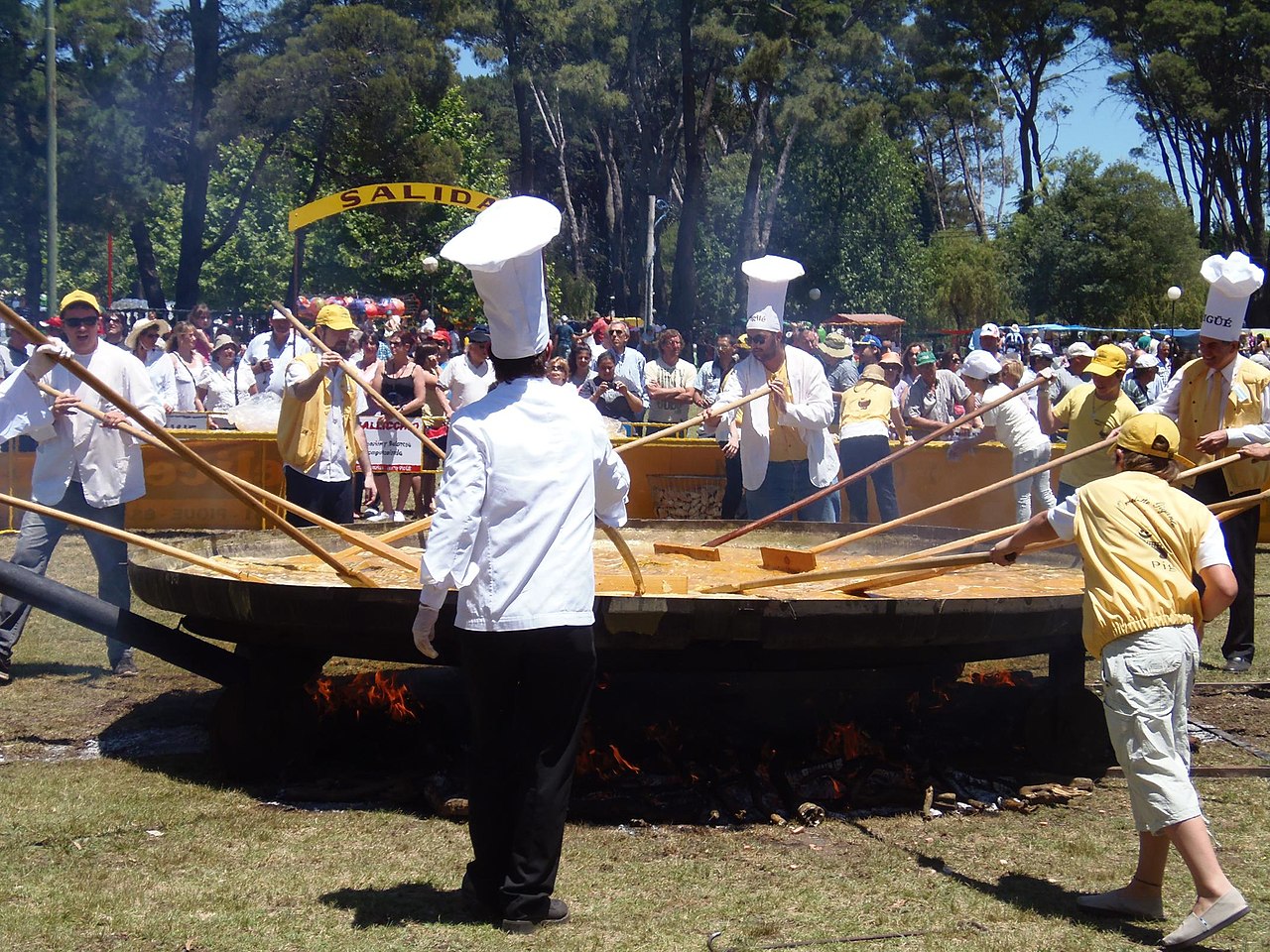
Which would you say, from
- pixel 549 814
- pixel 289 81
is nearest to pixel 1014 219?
pixel 289 81

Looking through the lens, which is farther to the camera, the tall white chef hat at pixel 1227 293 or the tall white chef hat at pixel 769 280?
the tall white chef hat at pixel 769 280

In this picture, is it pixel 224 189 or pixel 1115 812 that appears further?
pixel 224 189

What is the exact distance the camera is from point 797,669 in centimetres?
588

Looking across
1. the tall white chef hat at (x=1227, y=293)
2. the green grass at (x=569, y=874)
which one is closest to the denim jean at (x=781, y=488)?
the tall white chef hat at (x=1227, y=293)

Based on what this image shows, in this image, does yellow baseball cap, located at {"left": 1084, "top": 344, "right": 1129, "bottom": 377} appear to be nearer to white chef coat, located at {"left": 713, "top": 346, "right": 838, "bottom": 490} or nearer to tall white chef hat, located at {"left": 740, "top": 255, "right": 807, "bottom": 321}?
→ white chef coat, located at {"left": 713, "top": 346, "right": 838, "bottom": 490}

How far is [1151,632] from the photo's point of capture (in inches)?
172

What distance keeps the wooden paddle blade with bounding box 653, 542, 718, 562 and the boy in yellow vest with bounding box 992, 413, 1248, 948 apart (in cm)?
315

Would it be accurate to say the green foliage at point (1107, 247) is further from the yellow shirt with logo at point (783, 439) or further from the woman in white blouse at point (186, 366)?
the yellow shirt with logo at point (783, 439)

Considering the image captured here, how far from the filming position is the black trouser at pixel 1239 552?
26.1ft

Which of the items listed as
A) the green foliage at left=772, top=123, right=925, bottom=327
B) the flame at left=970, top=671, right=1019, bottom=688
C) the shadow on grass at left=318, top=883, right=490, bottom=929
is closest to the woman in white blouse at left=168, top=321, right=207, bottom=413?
the flame at left=970, top=671, right=1019, bottom=688

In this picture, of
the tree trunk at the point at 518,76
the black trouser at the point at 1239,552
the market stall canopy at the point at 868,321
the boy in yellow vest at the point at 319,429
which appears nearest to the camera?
the black trouser at the point at 1239,552

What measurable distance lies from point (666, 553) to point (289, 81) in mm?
25453

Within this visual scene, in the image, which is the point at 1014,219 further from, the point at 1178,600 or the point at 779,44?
the point at 1178,600

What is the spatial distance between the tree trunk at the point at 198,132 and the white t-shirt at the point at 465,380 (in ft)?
64.1
